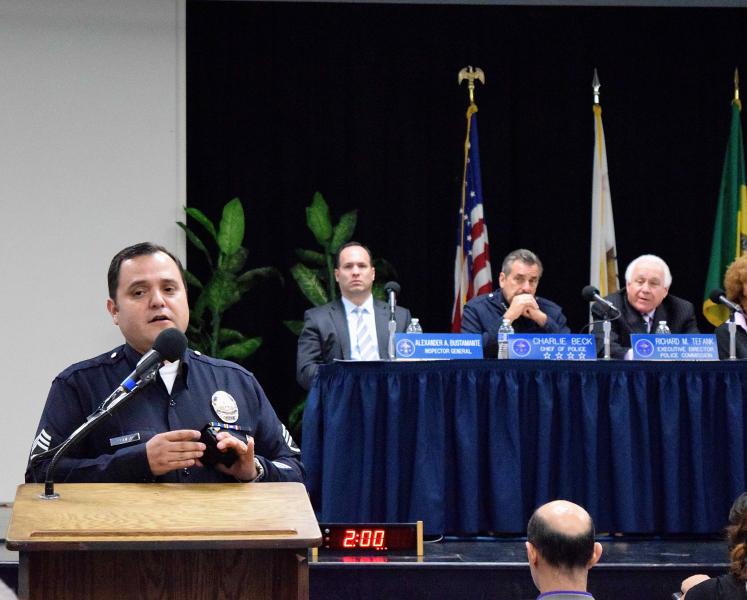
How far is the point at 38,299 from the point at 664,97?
4.42 m

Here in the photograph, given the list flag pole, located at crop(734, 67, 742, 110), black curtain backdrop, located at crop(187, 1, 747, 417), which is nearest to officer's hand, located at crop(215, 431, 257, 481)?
black curtain backdrop, located at crop(187, 1, 747, 417)

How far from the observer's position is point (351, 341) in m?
6.26

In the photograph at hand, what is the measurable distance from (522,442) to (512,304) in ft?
3.03

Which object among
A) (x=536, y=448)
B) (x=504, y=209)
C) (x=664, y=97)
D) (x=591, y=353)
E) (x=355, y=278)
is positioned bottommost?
(x=536, y=448)

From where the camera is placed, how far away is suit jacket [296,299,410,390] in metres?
6.10

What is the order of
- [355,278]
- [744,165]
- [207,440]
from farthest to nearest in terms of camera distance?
[744,165] < [355,278] < [207,440]

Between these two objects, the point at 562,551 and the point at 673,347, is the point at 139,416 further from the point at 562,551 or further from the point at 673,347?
the point at 673,347

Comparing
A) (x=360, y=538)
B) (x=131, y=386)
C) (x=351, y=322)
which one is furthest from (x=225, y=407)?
(x=351, y=322)

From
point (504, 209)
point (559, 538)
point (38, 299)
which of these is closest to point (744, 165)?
point (504, 209)

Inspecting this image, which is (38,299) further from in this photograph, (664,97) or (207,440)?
(207,440)

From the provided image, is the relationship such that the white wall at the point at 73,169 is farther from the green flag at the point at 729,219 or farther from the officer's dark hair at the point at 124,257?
the officer's dark hair at the point at 124,257

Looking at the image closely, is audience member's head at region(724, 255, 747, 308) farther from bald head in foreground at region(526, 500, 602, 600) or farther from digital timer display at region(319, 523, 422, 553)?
bald head in foreground at region(526, 500, 602, 600)

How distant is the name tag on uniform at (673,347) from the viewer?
5.23 meters

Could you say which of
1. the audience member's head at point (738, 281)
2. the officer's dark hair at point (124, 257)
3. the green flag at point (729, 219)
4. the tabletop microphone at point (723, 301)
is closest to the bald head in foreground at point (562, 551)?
the officer's dark hair at point (124, 257)
